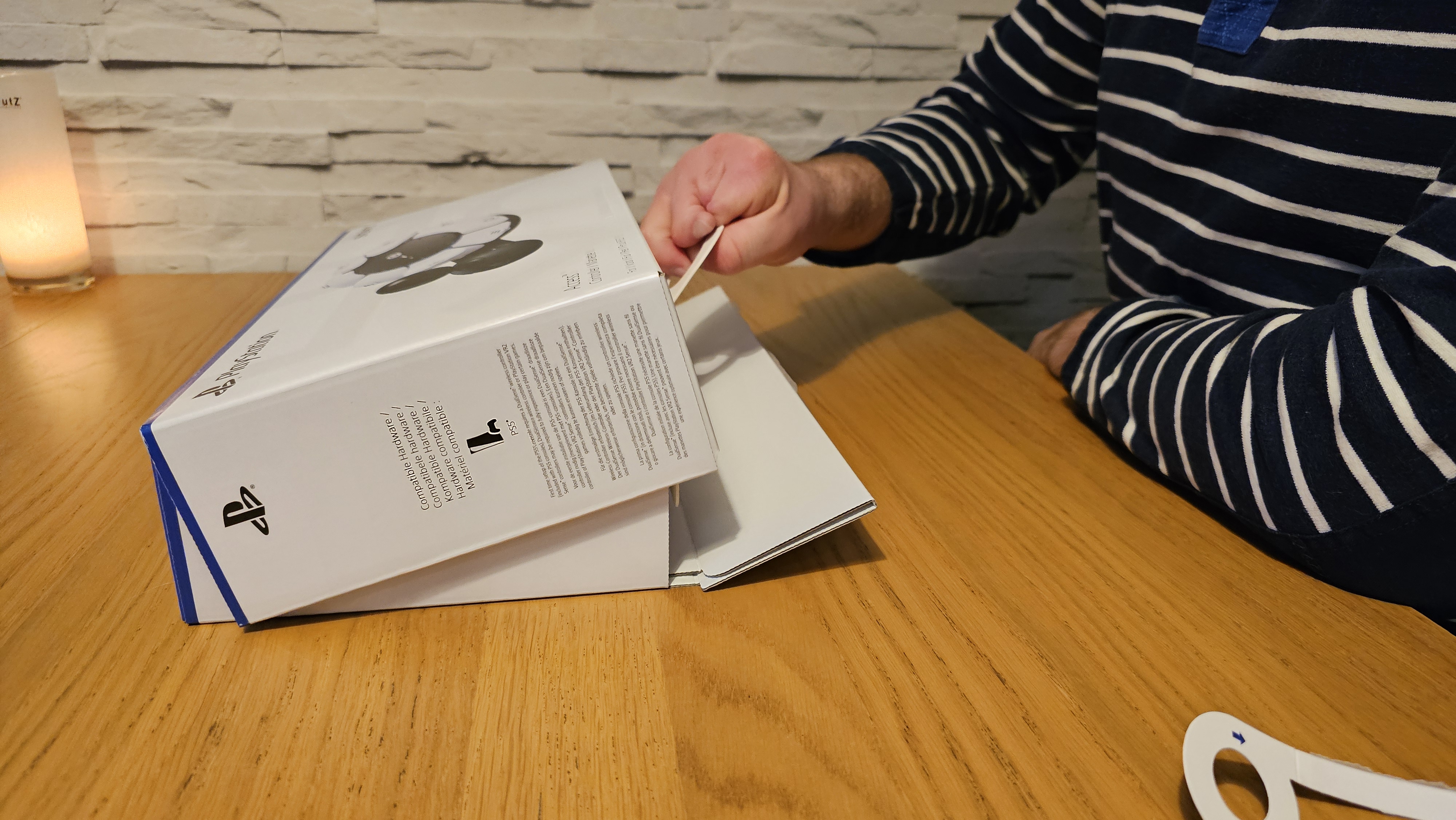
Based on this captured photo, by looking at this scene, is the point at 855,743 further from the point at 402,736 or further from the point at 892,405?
the point at 892,405

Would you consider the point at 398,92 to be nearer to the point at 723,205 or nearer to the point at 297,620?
the point at 723,205

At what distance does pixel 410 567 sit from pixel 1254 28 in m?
0.60

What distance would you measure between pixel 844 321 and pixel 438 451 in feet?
1.61

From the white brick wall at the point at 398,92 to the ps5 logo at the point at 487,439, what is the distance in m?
0.61

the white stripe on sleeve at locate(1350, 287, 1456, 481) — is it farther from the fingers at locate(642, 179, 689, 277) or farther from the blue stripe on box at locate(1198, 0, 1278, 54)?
the fingers at locate(642, 179, 689, 277)

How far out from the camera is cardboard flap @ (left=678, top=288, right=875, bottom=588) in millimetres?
420

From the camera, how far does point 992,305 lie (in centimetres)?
110

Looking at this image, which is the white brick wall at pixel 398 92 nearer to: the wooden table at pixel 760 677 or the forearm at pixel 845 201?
the forearm at pixel 845 201

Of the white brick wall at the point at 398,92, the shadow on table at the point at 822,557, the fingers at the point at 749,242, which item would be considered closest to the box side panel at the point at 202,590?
the shadow on table at the point at 822,557

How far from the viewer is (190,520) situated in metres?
0.37

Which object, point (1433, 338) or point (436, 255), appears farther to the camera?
point (436, 255)

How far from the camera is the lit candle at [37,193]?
0.73m

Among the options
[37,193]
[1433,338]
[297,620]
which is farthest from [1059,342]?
[37,193]

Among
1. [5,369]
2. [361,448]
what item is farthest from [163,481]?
[5,369]
